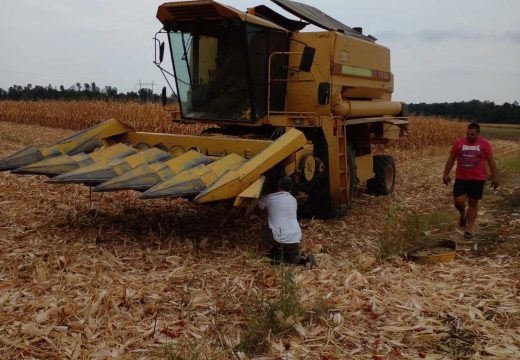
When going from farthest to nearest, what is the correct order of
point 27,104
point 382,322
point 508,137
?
point 508,137 < point 27,104 < point 382,322

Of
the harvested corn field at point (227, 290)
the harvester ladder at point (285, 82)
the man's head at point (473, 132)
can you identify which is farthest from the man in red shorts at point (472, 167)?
the harvester ladder at point (285, 82)

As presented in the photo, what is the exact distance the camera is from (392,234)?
6.55m

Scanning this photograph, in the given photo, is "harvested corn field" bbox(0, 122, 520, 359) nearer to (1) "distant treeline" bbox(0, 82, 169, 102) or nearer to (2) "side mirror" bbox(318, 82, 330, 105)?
(2) "side mirror" bbox(318, 82, 330, 105)

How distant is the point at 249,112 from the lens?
23.4 feet

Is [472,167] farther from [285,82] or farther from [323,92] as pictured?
[285,82]

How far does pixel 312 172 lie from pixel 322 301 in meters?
2.75

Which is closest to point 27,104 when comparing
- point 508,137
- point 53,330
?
point 53,330

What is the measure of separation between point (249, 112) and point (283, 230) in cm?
238

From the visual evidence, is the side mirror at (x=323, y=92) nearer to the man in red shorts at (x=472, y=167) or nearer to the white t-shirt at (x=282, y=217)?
the man in red shorts at (x=472, y=167)

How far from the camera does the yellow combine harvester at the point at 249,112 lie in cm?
584

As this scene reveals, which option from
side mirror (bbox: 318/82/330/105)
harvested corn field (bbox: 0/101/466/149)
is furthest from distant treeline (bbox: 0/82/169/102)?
side mirror (bbox: 318/82/330/105)

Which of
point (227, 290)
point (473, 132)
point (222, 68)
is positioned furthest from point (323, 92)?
point (227, 290)

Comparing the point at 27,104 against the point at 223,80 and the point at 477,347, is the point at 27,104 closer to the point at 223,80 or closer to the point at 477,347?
the point at 223,80

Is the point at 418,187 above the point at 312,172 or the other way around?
the other way around
